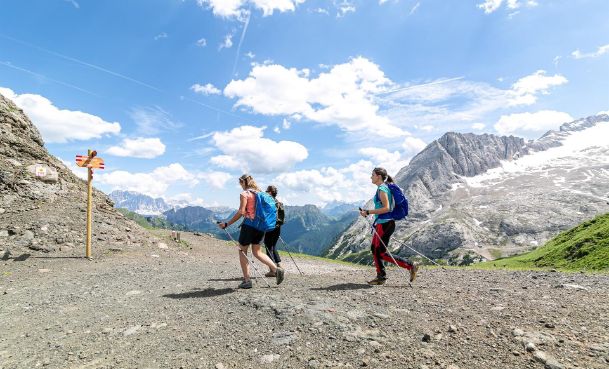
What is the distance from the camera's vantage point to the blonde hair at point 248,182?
37.5 feet

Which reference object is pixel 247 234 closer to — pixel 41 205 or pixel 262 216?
pixel 262 216

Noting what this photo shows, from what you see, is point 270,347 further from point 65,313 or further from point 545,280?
point 545,280

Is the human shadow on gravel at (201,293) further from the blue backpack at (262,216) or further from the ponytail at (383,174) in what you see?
the ponytail at (383,174)

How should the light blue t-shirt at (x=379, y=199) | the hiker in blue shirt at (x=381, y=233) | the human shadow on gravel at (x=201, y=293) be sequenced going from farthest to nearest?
the hiker in blue shirt at (x=381, y=233)
the light blue t-shirt at (x=379, y=199)
the human shadow on gravel at (x=201, y=293)

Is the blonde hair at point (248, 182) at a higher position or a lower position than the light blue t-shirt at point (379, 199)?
higher

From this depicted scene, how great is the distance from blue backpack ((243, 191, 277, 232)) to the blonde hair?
42 cm

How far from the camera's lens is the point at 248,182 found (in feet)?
37.6

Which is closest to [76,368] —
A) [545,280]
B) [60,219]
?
[545,280]

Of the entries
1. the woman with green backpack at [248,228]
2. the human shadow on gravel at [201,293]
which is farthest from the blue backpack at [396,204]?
the human shadow on gravel at [201,293]

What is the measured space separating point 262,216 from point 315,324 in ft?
14.7

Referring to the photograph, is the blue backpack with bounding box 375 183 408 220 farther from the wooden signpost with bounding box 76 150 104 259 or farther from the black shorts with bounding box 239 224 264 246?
the wooden signpost with bounding box 76 150 104 259

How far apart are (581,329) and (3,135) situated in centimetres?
2897

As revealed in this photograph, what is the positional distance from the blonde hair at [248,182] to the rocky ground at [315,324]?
11.0ft

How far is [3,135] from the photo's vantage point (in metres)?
21.3
